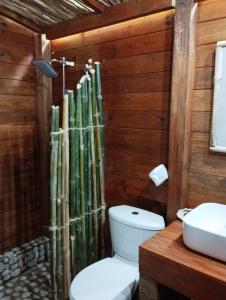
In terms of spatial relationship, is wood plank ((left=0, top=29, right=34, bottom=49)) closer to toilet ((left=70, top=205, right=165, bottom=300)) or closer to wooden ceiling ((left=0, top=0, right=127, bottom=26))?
wooden ceiling ((left=0, top=0, right=127, bottom=26))

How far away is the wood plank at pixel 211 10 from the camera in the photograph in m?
1.50

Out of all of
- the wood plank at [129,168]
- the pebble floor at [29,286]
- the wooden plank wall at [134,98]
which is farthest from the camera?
the pebble floor at [29,286]

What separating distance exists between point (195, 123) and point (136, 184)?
25.4 inches

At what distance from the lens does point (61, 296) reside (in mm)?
1929

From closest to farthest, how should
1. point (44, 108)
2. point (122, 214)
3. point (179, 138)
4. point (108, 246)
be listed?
point (179, 138), point (122, 214), point (108, 246), point (44, 108)

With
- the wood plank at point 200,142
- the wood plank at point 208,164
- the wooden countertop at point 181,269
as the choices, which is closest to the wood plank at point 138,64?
Answer: the wood plank at point 200,142

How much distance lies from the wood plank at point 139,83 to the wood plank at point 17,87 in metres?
0.74

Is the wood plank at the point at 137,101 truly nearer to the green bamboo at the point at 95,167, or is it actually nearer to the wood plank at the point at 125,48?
the green bamboo at the point at 95,167

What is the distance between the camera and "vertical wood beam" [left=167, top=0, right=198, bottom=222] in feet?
5.14

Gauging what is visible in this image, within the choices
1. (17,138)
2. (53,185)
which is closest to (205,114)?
(53,185)

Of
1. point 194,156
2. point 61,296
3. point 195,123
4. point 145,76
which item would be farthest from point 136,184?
point 61,296

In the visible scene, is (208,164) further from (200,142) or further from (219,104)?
(219,104)

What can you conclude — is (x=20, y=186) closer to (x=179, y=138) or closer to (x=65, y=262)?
(x=65, y=262)

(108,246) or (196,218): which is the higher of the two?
(196,218)
